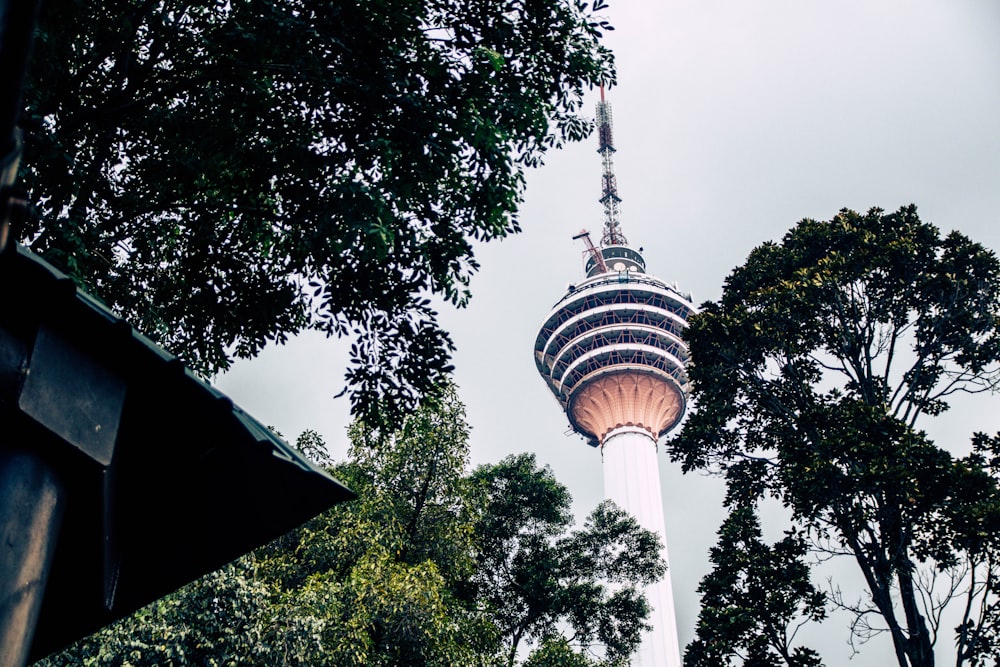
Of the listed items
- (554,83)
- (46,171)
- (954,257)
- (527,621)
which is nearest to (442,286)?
(554,83)

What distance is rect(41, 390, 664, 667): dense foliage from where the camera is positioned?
46.5 feet

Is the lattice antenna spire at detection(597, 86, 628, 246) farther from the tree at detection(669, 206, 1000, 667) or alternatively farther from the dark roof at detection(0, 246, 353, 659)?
the dark roof at detection(0, 246, 353, 659)

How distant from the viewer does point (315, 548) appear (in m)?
18.8

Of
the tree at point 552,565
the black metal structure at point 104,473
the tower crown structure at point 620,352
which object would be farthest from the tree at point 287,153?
the tower crown structure at point 620,352

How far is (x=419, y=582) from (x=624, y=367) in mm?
40818

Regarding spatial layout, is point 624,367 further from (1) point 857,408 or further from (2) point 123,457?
(2) point 123,457

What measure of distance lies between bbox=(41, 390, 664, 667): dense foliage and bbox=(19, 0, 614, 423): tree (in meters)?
1.72

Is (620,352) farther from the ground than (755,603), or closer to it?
farther from the ground

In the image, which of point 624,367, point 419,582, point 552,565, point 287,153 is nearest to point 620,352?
point 624,367

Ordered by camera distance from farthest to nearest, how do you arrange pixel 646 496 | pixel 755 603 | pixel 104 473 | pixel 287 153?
pixel 646 496 → pixel 755 603 → pixel 287 153 → pixel 104 473

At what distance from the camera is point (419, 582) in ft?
55.0

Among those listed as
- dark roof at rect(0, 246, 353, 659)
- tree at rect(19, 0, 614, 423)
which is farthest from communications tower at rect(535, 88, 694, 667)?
dark roof at rect(0, 246, 353, 659)

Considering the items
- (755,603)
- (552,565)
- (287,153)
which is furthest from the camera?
(552,565)

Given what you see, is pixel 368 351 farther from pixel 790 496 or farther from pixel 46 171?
pixel 790 496
